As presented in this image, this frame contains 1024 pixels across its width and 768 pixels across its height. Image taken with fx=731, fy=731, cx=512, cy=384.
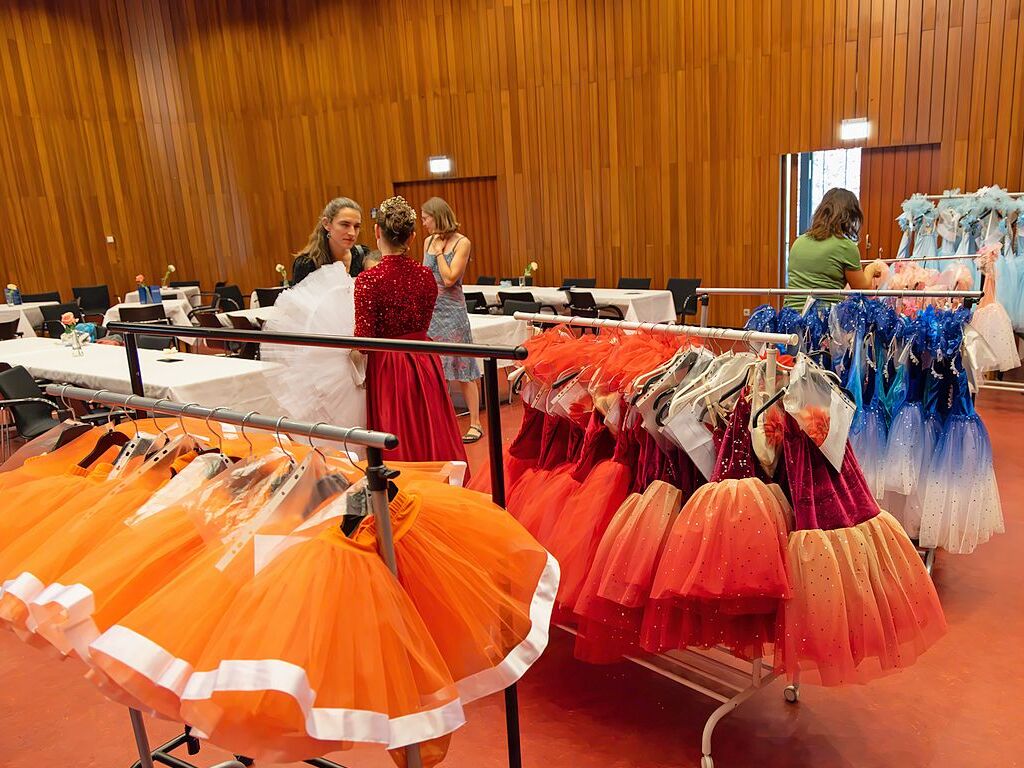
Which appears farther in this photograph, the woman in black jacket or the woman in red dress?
the woman in black jacket

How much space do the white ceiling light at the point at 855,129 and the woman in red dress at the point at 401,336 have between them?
701 cm

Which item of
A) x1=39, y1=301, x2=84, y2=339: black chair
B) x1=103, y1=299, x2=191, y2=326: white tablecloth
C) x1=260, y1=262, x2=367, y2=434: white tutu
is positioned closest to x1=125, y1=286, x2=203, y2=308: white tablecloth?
x1=39, y1=301, x2=84, y2=339: black chair

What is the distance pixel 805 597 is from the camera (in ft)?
5.79

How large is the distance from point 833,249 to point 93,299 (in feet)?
35.9

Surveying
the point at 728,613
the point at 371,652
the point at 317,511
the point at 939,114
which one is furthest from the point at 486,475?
the point at 939,114

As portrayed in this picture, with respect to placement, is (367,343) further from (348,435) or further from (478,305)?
(478,305)

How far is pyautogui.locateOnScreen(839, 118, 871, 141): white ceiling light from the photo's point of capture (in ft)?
27.1

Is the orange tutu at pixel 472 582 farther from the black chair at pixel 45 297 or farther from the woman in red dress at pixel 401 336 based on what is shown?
the black chair at pixel 45 297

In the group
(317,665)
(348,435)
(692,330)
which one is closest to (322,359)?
(692,330)

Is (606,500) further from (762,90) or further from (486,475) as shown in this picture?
(762,90)

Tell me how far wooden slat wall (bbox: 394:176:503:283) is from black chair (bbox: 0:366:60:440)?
297 inches

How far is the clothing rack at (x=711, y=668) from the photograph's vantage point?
6.53ft

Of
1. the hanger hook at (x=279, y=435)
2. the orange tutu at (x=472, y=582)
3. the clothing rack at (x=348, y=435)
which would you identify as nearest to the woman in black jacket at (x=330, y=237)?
the clothing rack at (x=348, y=435)

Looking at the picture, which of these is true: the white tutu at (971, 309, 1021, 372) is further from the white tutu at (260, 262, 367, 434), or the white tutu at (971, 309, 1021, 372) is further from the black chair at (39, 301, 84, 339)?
the black chair at (39, 301, 84, 339)
